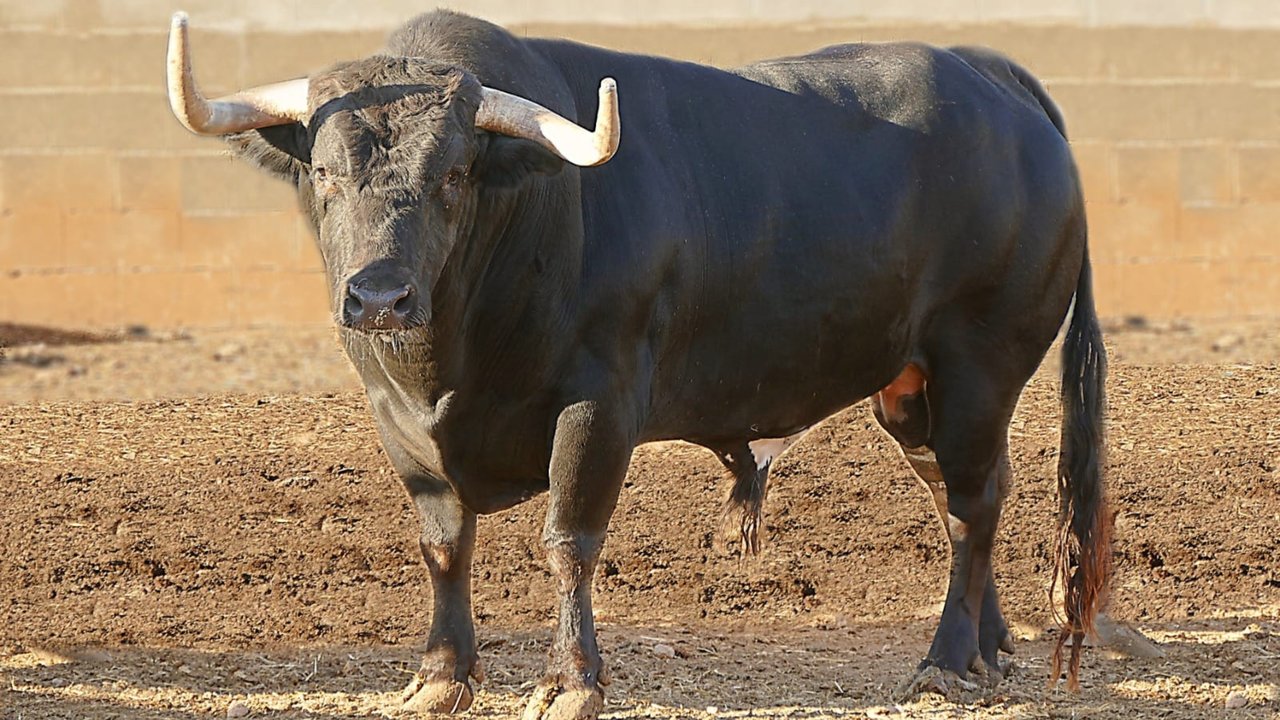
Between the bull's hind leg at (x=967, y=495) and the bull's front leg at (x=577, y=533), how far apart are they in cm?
121

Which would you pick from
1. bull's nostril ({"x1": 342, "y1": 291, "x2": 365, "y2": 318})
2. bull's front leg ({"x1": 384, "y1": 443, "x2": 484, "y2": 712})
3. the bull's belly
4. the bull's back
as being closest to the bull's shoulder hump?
the bull's back

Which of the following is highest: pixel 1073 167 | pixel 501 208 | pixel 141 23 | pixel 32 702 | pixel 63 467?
pixel 141 23

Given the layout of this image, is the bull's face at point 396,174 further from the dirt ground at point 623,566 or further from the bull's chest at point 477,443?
the dirt ground at point 623,566

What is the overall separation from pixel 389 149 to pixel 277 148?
41 centimetres

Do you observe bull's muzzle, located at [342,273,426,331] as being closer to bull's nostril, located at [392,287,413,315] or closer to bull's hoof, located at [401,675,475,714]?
bull's nostril, located at [392,287,413,315]

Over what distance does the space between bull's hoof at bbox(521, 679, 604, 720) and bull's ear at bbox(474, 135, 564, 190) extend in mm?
1220

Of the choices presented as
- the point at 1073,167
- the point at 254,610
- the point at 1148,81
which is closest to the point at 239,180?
the point at 254,610

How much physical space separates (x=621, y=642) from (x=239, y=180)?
536cm

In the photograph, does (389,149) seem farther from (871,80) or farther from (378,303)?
(871,80)

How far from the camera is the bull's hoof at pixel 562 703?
4578 millimetres

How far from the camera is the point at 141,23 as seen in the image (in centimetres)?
1070

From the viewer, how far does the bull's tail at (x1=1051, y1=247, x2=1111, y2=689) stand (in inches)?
225

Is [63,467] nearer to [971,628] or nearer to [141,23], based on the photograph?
[971,628]

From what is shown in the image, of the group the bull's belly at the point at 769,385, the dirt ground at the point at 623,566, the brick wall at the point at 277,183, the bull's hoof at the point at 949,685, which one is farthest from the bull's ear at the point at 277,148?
the brick wall at the point at 277,183
